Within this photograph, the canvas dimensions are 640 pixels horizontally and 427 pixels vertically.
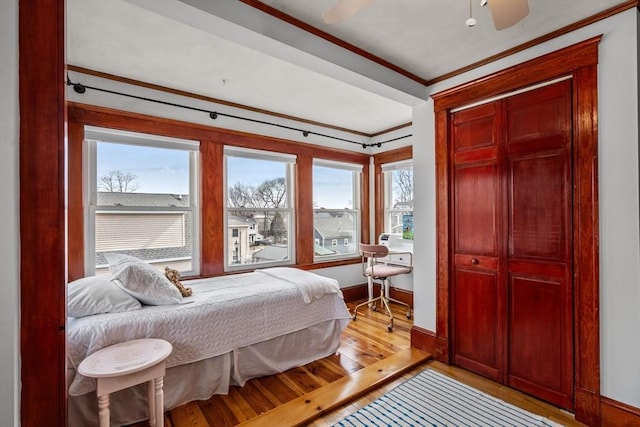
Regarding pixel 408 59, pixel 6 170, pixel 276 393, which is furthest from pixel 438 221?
pixel 6 170

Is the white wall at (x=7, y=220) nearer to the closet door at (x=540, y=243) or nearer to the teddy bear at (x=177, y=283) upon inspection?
the teddy bear at (x=177, y=283)

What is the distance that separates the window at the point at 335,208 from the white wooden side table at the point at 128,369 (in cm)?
279

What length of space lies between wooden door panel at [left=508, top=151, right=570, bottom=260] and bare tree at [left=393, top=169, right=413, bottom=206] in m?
2.21

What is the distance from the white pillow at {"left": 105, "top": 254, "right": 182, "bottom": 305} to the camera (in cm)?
213

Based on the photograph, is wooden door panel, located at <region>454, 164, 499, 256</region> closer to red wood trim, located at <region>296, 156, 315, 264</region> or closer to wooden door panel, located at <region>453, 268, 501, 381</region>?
wooden door panel, located at <region>453, 268, 501, 381</region>

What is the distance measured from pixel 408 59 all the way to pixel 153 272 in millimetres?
2545

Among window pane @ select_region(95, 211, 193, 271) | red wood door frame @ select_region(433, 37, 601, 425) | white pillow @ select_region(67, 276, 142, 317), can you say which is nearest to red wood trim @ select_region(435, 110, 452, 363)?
red wood door frame @ select_region(433, 37, 601, 425)

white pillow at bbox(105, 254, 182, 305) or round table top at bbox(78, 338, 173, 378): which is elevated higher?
white pillow at bbox(105, 254, 182, 305)

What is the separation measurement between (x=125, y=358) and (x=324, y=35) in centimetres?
228

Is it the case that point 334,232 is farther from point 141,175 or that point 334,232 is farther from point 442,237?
point 141,175

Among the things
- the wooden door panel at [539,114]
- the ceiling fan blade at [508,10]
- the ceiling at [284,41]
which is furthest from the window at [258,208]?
the ceiling fan blade at [508,10]

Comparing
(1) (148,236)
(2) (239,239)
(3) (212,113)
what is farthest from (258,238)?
(3) (212,113)

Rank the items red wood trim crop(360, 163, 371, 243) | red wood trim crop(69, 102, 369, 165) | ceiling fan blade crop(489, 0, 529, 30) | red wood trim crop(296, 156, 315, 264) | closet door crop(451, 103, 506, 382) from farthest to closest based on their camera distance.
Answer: red wood trim crop(360, 163, 371, 243), red wood trim crop(296, 156, 315, 264), red wood trim crop(69, 102, 369, 165), closet door crop(451, 103, 506, 382), ceiling fan blade crop(489, 0, 529, 30)

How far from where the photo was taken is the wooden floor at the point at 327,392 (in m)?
1.98
